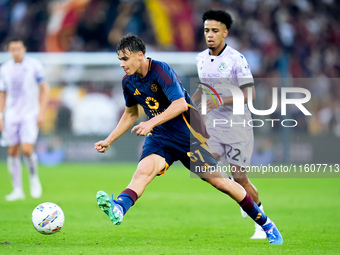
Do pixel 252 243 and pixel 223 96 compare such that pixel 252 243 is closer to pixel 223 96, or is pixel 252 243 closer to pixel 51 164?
pixel 223 96

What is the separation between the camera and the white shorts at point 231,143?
806cm

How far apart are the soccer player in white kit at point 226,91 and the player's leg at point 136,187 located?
1.38 metres

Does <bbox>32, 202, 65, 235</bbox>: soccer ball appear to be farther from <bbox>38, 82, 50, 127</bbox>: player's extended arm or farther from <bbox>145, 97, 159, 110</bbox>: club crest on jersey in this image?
<bbox>38, 82, 50, 127</bbox>: player's extended arm

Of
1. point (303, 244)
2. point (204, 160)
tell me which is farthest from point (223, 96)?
point (303, 244)

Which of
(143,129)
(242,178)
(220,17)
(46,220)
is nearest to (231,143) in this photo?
(242,178)

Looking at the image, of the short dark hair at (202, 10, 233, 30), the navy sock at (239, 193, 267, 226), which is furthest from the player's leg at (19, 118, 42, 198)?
the navy sock at (239, 193, 267, 226)

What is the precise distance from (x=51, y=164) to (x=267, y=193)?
30.0ft

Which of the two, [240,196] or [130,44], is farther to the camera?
[240,196]

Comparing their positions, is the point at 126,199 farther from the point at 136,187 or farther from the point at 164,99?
the point at 164,99

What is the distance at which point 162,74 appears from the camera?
664 cm

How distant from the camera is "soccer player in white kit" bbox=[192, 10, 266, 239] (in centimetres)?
792

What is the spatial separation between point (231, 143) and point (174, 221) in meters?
1.69

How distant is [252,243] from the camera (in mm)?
7148

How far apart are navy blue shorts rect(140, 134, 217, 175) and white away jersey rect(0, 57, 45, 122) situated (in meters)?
5.57
